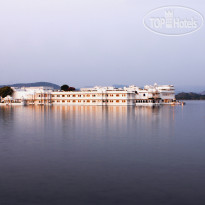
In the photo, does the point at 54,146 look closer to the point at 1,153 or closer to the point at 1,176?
the point at 1,153

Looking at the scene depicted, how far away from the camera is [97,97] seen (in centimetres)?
9500

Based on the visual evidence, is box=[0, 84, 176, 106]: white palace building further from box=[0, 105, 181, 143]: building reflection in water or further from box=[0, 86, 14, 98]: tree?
box=[0, 105, 181, 143]: building reflection in water

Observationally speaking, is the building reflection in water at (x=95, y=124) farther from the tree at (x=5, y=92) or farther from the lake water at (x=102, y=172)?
the tree at (x=5, y=92)

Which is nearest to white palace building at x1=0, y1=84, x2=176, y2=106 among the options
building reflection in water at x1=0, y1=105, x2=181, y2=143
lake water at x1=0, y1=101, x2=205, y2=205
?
building reflection in water at x1=0, y1=105, x2=181, y2=143

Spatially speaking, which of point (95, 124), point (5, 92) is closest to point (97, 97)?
point (5, 92)

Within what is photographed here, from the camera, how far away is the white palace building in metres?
93.6

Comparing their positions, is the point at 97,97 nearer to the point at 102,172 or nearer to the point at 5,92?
the point at 5,92

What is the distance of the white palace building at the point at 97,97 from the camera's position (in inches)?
3686

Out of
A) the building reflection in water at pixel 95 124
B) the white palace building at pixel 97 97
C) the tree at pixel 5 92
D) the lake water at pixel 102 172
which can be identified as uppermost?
the tree at pixel 5 92

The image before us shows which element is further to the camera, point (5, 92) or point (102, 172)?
point (5, 92)

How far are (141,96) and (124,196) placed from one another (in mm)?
90036

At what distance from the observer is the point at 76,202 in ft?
30.1

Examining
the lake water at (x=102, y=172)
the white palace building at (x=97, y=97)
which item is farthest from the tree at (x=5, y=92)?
the lake water at (x=102, y=172)

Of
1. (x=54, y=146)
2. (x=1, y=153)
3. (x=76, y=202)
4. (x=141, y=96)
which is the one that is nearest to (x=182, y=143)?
(x=54, y=146)
